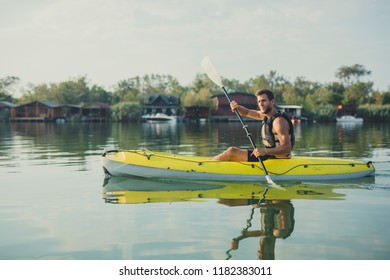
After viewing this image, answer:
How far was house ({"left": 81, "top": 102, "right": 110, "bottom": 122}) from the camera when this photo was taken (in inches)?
2050

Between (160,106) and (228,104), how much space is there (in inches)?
346

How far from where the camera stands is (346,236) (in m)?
4.32

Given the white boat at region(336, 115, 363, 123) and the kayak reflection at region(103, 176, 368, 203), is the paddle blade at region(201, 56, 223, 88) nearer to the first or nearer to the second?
the kayak reflection at region(103, 176, 368, 203)

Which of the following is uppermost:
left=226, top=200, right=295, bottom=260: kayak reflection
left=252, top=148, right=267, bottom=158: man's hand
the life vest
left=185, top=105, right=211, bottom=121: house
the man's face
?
left=185, top=105, right=211, bottom=121: house

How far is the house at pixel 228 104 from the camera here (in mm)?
45750

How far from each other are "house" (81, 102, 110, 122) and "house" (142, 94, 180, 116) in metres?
5.01

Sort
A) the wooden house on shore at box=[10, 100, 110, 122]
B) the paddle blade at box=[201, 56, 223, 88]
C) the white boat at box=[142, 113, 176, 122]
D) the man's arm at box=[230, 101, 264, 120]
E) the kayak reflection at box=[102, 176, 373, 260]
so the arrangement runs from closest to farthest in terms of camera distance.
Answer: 1. the kayak reflection at box=[102, 176, 373, 260]
2. the man's arm at box=[230, 101, 264, 120]
3. the paddle blade at box=[201, 56, 223, 88]
4. the white boat at box=[142, 113, 176, 122]
5. the wooden house on shore at box=[10, 100, 110, 122]

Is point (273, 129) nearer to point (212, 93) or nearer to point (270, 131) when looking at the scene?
point (270, 131)

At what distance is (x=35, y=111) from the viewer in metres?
50.9

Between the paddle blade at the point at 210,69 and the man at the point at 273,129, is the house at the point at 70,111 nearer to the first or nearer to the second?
the paddle blade at the point at 210,69

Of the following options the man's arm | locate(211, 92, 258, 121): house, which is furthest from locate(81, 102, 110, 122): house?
the man's arm

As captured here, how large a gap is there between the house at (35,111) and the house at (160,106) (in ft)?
35.4

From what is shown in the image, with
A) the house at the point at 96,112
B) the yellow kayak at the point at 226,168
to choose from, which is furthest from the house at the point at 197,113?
the yellow kayak at the point at 226,168
